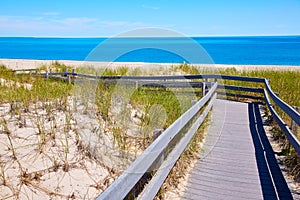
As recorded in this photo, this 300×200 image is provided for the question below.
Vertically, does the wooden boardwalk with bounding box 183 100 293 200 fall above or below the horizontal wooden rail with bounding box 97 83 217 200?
below

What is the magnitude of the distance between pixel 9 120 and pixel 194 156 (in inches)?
164

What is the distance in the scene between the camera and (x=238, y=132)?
25.8 feet

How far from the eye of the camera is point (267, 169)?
5.36m

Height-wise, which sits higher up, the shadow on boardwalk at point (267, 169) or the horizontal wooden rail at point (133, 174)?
the horizontal wooden rail at point (133, 174)

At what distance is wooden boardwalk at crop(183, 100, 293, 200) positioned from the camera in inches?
174

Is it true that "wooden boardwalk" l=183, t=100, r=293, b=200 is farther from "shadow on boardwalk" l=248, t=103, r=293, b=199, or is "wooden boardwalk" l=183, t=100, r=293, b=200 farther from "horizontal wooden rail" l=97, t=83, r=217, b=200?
"horizontal wooden rail" l=97, t=83, r=217, b=200

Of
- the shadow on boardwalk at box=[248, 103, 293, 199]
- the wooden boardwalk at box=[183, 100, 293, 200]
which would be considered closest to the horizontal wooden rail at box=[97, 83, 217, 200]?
the wooden boardwalk at box=[183, 100, 293, 200]

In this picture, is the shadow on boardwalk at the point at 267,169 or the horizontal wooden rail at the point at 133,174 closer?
the horizontal wooden rail at the point at 133,174

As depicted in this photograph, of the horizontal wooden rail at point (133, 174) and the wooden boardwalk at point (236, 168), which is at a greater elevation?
the horizontal wooden rail at point (133, 174)

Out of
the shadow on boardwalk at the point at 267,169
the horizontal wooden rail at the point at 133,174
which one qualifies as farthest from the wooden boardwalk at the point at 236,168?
the horizontal wooden rail at the point at 133,174

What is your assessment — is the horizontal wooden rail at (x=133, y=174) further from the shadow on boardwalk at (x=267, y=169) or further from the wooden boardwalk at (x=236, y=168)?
the shadow on boardwalk at (x=267, y=169)

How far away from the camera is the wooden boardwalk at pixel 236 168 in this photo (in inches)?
174

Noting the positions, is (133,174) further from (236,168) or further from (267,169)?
(267,169)

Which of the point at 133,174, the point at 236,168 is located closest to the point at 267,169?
the point at 236,168
